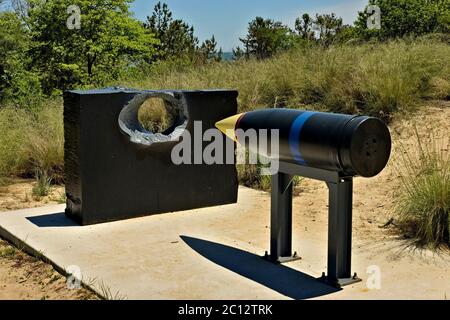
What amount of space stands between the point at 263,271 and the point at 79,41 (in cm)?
1586

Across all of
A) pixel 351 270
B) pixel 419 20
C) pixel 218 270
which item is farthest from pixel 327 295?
pixel 419 20

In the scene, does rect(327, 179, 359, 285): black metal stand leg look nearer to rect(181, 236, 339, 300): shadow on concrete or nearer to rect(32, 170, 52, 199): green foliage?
rect(181, 236, 339, 300): shadow on concrete

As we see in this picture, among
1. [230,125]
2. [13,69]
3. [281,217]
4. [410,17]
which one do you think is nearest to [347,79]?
[230,125]

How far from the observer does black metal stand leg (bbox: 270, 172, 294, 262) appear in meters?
5.01

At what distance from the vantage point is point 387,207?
23.2 feet

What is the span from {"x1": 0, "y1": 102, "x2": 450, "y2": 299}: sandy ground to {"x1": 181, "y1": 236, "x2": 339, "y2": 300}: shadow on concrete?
2.79 ft

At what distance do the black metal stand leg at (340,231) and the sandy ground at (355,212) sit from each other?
67 cm

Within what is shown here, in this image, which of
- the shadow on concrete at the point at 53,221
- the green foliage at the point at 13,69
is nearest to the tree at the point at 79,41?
the green foliage at the point at 13,69

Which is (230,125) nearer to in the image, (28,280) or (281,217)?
(281,217)

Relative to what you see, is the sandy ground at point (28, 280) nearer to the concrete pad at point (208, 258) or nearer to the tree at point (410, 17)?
the concrete pad at point (208, 258)

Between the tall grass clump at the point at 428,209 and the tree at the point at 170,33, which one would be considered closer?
the tall grass clump at the point at 428,209

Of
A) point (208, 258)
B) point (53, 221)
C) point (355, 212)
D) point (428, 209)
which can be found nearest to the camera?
point (208, 258)

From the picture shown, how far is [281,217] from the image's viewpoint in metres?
5.09

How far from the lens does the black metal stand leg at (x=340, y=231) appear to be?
14.8 ft
